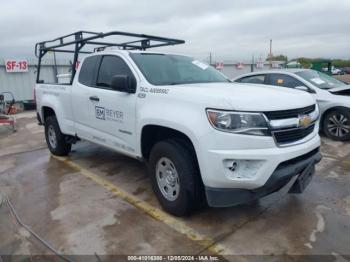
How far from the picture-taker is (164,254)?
3025 mm

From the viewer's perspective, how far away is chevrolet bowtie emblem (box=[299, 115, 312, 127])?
3.33 m

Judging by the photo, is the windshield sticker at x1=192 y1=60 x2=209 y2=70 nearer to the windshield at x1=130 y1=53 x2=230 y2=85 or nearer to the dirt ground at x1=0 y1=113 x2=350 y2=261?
the windshield at x1=130 y1=53 x2=230 y2=85

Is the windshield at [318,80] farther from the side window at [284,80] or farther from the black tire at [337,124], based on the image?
the black tire at [337,124]

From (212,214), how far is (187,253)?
800 millimetres

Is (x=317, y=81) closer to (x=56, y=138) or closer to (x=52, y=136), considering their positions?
(x=56, y=138)

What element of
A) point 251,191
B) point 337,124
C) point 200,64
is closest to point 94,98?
point 200,64

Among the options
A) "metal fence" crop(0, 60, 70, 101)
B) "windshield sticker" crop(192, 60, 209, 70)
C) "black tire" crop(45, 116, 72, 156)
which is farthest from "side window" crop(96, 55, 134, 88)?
"metal fence" crop(0, 60, 70, 101)

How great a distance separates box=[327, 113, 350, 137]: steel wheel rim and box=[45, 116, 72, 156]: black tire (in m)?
5.52

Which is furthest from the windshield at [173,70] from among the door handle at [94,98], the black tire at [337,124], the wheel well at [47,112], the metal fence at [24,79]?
the metal fence at [24,79]

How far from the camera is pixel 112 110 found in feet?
14.4

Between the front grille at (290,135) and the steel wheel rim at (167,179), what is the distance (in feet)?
3.70

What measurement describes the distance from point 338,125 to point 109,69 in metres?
5.01

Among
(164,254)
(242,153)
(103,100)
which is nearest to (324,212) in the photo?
(242,153)

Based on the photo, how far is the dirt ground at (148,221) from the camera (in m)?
3.10
